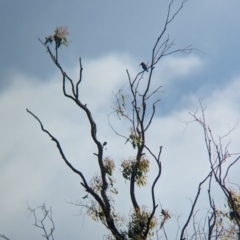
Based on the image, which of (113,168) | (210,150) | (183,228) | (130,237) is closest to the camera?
(210,150)

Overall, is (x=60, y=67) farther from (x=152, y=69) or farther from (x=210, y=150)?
A: (x=210, y=150)

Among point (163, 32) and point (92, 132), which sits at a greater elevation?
point (163, 32)

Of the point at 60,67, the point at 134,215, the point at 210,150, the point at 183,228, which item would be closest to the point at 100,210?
the point at 134,215

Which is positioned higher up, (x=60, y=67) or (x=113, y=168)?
(x=60, y=67)

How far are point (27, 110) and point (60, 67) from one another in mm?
1451

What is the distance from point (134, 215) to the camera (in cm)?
1209

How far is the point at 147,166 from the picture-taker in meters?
12.9

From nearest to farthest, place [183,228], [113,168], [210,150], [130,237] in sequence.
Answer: [210,150] → [183,228] → [130,237] → [113,168]

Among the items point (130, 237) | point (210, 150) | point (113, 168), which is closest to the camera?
point (210, 150)

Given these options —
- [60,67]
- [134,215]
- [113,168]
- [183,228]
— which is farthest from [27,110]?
[183,228]

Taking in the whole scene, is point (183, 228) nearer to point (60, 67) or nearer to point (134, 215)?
point (134, 215)

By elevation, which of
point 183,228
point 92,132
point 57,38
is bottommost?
point 183,228

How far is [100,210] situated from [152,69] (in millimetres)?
3299

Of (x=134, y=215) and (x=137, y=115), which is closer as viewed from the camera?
(x=134, y=215)
